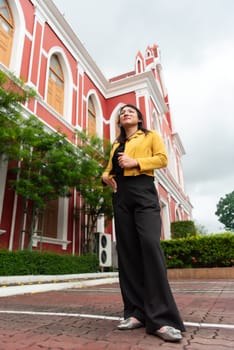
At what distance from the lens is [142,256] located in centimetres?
176

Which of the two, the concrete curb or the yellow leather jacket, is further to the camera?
the concrete curb

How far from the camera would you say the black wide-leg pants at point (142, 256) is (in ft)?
5.16

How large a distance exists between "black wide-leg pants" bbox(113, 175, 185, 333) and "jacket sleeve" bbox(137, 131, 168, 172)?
0.34ft

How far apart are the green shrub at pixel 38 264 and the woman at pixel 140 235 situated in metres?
3.78

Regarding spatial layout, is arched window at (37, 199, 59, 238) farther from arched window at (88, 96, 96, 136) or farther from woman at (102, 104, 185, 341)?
woman at (102, 104, 185, 341)

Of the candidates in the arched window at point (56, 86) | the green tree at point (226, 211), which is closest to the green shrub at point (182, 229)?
the arched window at point (56, 86)

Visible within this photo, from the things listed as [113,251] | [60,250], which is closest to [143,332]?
[60,250]

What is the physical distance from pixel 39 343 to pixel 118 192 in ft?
3.58

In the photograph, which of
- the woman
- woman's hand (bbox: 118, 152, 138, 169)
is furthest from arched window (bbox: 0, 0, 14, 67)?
woman's hand (bbox: 118, 152, 138, 169)

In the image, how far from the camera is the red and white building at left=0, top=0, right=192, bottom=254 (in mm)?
7672

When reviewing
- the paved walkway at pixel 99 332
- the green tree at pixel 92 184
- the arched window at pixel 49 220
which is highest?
the green tree at pixel 92 184

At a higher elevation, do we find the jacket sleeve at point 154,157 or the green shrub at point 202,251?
the jacket sleeve at point 154,157

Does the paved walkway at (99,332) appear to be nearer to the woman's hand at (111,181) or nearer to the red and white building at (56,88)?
the woman's hand at (111,181)

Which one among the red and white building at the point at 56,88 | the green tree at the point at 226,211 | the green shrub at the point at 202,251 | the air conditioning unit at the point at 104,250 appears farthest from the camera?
the green tree at the point at 226,211
